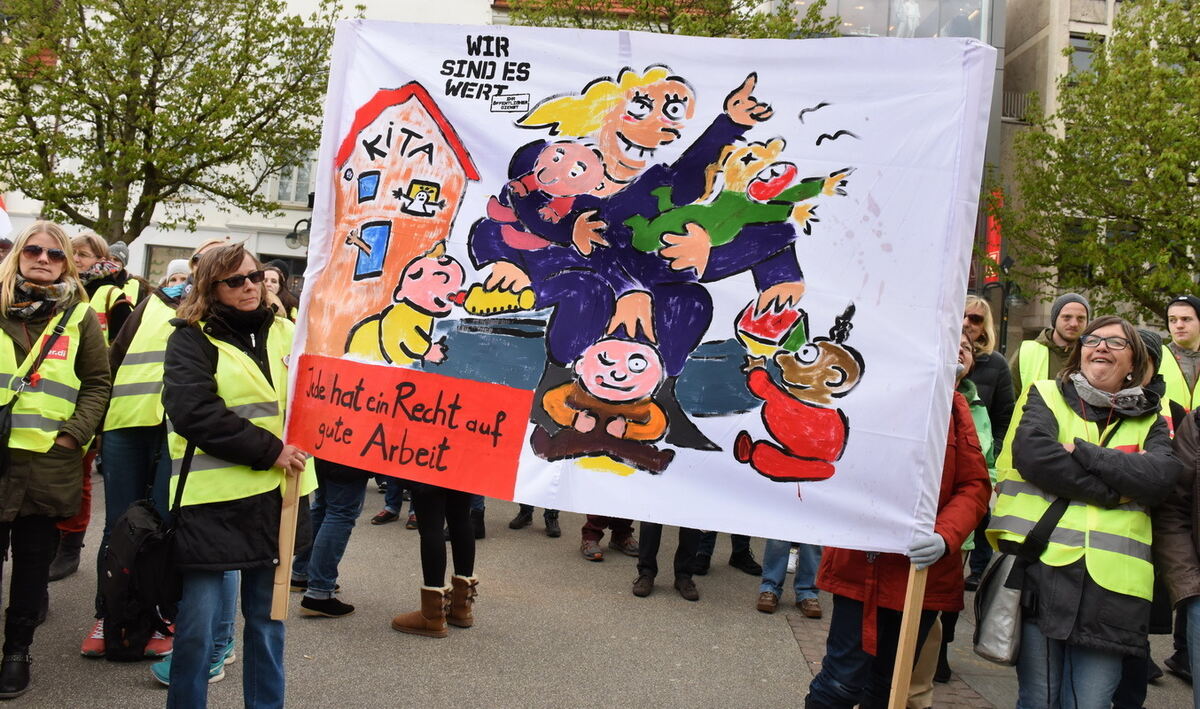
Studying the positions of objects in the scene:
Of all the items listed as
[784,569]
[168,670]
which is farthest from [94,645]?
[784,569]

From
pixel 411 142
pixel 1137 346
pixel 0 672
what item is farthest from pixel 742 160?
pixel 0 672

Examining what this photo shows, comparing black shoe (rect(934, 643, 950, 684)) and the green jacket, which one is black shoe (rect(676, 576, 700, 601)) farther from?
the green jacket

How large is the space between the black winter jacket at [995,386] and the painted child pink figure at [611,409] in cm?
313

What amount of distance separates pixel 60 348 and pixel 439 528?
1.98 m

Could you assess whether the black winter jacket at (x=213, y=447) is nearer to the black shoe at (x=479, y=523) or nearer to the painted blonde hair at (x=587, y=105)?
Result: the painted blonde hair at (x=587, y=105)

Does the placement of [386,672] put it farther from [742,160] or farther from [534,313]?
[742,160]

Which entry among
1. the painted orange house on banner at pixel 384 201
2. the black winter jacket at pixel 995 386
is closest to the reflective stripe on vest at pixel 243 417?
the painted orange house on banner at pixel 384 201

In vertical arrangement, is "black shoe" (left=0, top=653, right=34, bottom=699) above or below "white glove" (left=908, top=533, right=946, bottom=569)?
below

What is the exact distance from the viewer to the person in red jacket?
10.9 ft

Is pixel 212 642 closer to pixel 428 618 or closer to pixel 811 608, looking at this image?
pixel 428 618

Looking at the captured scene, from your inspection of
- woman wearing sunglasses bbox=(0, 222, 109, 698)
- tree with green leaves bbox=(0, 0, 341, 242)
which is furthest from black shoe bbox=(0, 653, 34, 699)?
tree with green leaves bbox=(0, 0, 341, 242)

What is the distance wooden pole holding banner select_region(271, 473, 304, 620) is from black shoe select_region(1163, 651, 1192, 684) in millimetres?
4910

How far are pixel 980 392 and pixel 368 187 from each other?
3.93 m

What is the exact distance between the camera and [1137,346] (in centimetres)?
341
